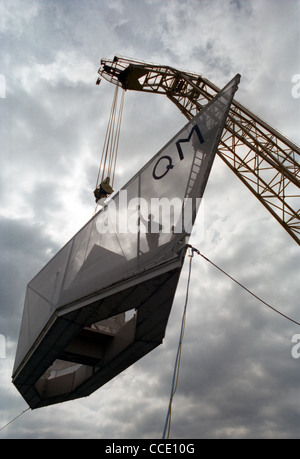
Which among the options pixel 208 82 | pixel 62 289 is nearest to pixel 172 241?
pixel 62 289

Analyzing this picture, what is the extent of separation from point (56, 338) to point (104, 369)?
591cm

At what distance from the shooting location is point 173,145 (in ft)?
52.2

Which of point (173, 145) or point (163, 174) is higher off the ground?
point (173, 145)

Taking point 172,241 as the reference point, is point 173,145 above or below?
above

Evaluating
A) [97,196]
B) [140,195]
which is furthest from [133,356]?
[97,196]

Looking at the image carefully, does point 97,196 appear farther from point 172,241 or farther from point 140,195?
point 172,241

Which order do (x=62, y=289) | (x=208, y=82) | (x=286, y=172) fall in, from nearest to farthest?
(x=62, y=289), (x=286, y=172), (x=208, y=82)

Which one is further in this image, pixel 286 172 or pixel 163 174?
pixel 286 172
